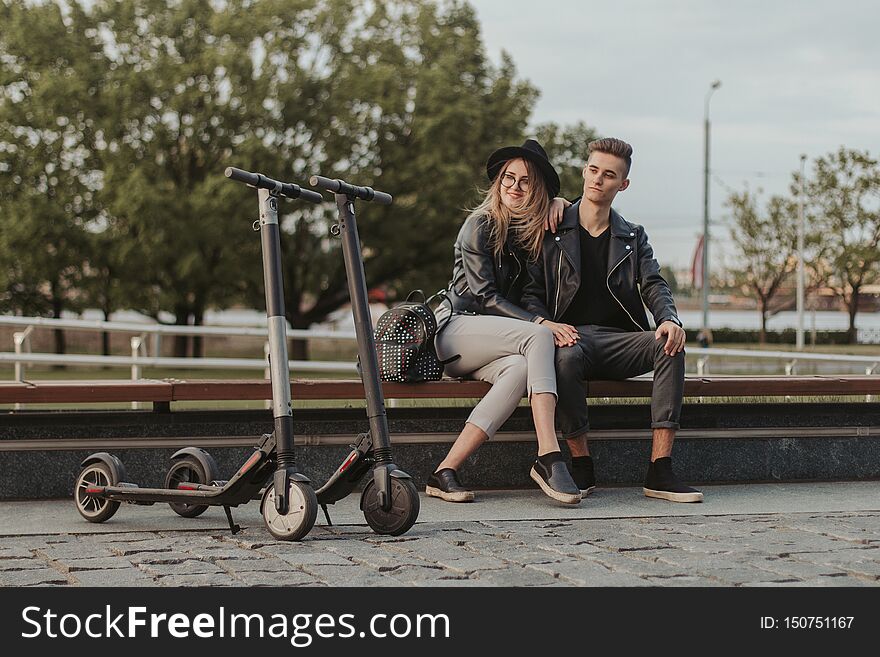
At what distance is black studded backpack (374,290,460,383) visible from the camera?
567 cm

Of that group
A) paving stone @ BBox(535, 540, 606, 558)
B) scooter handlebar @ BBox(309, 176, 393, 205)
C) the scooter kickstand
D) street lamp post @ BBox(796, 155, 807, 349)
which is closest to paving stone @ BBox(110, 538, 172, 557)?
the scooter kickstand

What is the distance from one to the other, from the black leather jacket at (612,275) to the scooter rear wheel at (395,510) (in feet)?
5.22

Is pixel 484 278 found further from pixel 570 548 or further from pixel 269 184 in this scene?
pixel 570 548

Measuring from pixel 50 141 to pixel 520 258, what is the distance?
24.6 m

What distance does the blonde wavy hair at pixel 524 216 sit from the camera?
5.91m

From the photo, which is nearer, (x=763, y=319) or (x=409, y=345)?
(x=409, y=345)

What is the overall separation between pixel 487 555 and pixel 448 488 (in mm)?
1331

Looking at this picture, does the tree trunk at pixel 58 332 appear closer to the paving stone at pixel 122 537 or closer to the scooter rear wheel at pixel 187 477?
the scooter rear wheel at pixel 187 477

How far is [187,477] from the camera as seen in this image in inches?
199

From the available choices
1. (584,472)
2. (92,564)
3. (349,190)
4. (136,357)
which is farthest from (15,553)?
(136,357)

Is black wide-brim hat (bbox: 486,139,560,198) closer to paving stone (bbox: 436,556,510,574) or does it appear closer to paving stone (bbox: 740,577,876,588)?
paving stone (bbox: 436,556,510,574)

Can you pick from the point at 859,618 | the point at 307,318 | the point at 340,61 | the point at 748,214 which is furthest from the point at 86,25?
the point at 859,618

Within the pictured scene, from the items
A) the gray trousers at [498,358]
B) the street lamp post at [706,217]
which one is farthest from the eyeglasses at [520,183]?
the street lamp post at [706,217]

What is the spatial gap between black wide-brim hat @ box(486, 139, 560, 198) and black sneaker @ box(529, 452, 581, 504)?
4.59ft
